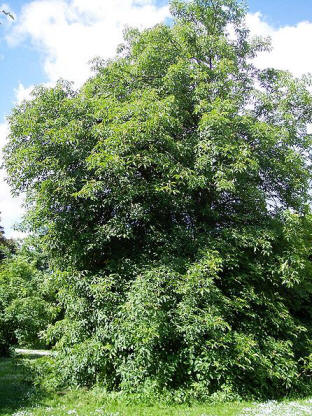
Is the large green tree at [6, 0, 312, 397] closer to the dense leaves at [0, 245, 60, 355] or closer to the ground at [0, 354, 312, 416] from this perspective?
→ the ground at [0, 354, 312, 416]

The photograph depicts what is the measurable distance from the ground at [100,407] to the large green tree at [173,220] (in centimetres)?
39

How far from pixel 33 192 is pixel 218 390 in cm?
609

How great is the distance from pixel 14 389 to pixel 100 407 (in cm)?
279

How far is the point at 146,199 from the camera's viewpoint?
7.71m

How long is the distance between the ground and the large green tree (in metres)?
0.39

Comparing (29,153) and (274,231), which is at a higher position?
(29,153)

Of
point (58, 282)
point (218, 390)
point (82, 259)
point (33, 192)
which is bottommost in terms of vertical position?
point (218, 390)

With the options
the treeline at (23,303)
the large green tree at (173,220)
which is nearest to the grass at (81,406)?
the large green tree at (173,220)

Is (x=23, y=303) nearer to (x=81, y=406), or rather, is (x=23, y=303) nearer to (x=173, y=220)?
(x=81, y=406)

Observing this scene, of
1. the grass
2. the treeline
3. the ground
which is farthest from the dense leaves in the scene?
the ground

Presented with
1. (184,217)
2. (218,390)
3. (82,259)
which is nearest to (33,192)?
(82,259)

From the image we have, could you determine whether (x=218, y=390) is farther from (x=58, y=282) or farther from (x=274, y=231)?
(x=58, y=282)

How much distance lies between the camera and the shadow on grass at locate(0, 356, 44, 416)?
21.5 feet

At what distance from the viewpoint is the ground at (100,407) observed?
580 cm
